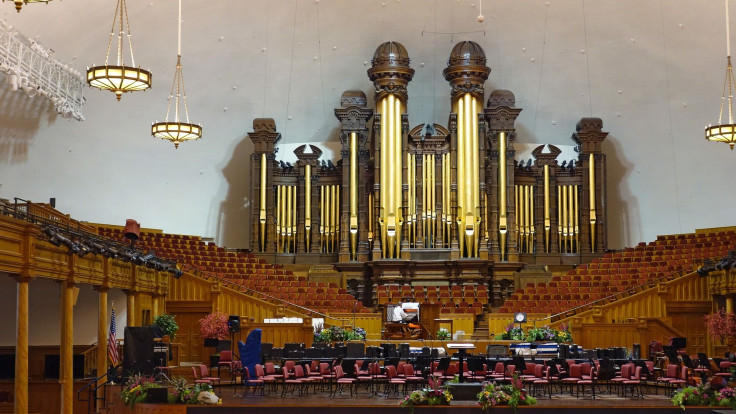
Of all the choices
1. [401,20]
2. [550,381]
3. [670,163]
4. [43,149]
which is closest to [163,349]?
[550,381]

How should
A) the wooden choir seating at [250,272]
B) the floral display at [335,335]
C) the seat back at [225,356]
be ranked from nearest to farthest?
1. the seat back at [225,356]
2. the floral display at [335,335]
3. the wooden choir seating at [250,272]

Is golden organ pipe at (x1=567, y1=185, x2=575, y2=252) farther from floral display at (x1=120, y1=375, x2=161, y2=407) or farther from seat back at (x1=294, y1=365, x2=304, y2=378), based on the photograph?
floral display at (x1=120, y1=375, x2=161, y2=407)

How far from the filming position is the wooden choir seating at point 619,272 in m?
24.0

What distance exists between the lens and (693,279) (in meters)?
22.7

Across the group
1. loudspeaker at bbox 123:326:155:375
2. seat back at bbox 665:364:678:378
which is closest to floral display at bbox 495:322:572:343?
seat back at bbox 665:364:678:378

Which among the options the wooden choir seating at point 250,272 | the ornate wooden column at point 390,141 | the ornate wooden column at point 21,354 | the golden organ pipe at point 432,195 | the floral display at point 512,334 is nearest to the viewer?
the ornate wooden column at point 21,354

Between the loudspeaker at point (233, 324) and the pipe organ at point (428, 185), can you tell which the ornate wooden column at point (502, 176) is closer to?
the pipe organ at point (428, 185)

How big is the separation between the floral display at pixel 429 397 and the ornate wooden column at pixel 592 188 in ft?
45.7

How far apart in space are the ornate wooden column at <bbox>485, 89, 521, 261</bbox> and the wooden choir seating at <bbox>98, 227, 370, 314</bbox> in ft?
15.1

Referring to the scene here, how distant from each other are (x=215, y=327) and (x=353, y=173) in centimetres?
844

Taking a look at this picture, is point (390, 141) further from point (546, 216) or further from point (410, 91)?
point (546, 216)

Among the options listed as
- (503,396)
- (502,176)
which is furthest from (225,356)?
(502,176)

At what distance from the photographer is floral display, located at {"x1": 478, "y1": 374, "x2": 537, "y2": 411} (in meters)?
14.4

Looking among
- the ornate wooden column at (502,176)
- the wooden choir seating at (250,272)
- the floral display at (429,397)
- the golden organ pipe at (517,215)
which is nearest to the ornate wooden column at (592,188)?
the golden organ pipe at (517,215)
